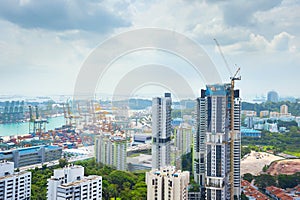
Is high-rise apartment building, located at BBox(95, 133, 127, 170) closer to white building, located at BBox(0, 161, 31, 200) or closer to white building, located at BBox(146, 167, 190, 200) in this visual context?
white building, located at BBox(0, 161, 31, 200)

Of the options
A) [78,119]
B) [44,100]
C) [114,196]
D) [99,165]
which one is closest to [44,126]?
[78,119]

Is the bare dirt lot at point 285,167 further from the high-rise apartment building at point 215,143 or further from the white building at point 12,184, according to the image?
the white building at point 12,184

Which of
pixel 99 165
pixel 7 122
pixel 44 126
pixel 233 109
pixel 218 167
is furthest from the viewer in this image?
pixel 7 122

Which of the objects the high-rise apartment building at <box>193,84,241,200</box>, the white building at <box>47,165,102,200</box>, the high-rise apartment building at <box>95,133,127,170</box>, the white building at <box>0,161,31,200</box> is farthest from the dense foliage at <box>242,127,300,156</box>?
the white building at <box>0,161,31,200</box>

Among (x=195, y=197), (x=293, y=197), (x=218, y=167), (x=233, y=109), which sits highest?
(x=233, y=109)

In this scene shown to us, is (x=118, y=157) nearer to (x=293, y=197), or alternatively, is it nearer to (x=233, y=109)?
(x=233, y=109)

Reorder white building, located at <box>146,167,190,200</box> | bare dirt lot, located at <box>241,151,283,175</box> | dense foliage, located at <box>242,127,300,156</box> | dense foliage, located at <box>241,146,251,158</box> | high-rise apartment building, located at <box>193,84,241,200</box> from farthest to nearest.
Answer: dense foliage, located at <box>242,127,300,156</box> → dense foliage, located at <box>241,146,251,158</box> → bare dirt lot, located at <box>241,151,283,175</box> → high-rise apartment building, located at <box>193,84,241,200</box> → white building, located at <box>146,167,190,200</box>
